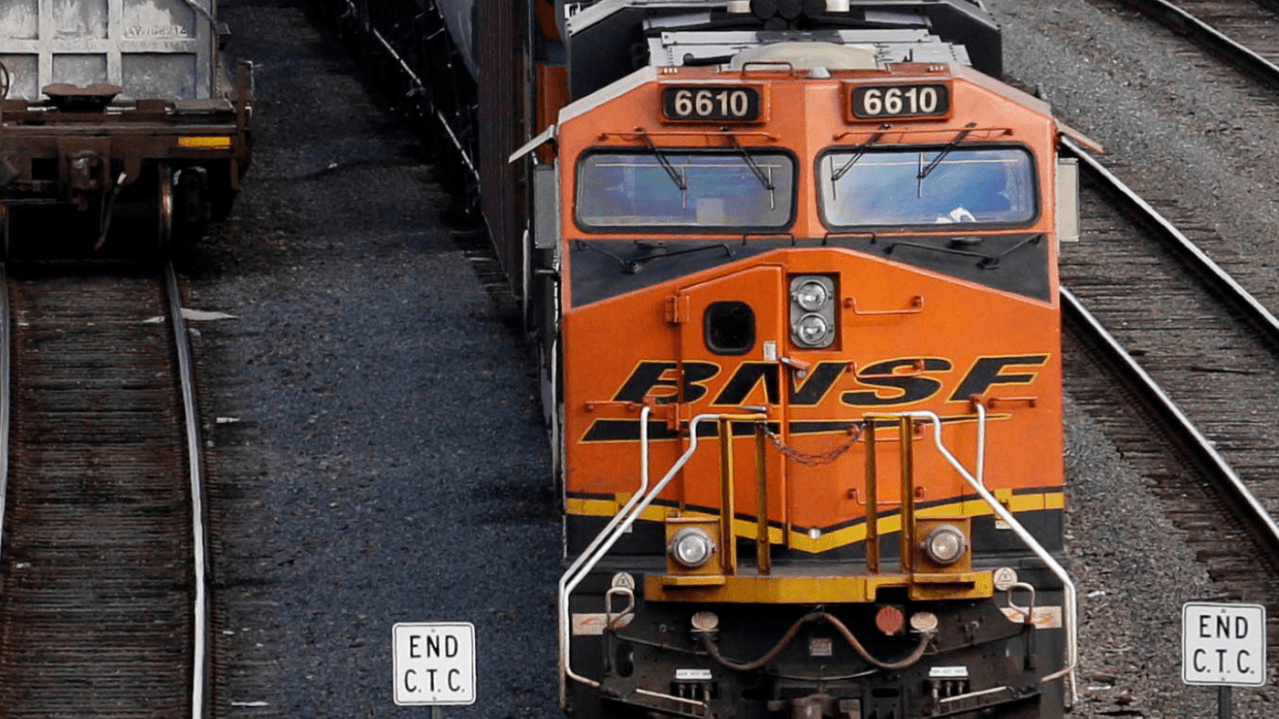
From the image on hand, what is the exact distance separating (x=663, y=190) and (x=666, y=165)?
4.6 inches

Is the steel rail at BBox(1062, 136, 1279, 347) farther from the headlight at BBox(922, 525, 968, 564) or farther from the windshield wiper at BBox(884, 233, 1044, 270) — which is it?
the headlight at BBox(922, 525, 968, 564)

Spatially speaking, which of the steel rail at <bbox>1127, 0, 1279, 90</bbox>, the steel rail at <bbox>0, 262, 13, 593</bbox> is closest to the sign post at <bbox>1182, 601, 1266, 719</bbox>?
the steel rail at <bbox>0, 262, 13, 593</bbox>

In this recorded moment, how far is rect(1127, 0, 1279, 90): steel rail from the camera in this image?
2419cm

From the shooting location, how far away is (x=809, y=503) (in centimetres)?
1048

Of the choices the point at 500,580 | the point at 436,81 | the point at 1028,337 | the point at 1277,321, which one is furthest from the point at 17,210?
the point at 1028,337

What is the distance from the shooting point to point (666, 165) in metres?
10.5

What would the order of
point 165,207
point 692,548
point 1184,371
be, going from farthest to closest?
point 165,207, point 1184,371, point 692,548

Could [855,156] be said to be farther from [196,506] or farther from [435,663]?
[196,506]

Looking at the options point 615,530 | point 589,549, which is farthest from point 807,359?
point 589,549

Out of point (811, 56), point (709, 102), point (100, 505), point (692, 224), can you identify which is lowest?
point (100, 505)

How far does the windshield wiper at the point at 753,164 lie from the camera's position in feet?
34.4

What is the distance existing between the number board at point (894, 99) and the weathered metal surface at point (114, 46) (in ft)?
36.1

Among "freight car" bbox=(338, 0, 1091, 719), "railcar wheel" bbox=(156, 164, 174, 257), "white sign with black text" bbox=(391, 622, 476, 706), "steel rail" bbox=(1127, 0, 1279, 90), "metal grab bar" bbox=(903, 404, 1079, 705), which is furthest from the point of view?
"steel rail" bbox=(1127, 0, 1279, 90)

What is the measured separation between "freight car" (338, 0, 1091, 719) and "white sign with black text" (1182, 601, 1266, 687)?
0.59m
